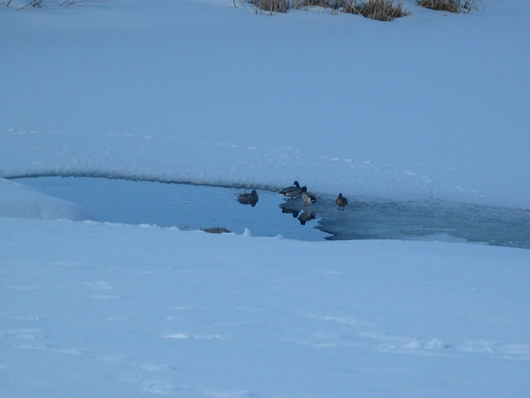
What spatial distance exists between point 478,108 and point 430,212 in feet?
19.2

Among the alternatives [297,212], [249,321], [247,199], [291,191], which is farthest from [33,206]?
[249,321]

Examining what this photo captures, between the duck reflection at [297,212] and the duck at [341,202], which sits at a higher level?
the duck at [341,202]

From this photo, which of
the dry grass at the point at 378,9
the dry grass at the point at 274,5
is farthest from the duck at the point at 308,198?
the dry grass at the point at 274,5

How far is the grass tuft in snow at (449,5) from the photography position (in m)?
20.7

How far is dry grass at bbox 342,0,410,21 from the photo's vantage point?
779 inches

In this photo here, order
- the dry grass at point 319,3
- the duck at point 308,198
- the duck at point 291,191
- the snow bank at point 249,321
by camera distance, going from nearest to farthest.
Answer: the snow bank at point 249,321 → the duck at point 308,198 → the duck at point 291,191 → the dry grass at point 319,3

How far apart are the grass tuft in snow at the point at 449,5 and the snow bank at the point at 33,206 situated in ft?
56.1

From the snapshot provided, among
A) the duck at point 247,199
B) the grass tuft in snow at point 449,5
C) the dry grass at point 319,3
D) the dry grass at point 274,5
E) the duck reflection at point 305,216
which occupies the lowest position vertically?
the duck reflection at point 305,216

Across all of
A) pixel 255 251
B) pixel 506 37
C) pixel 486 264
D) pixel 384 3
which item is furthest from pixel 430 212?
pixel 384 3

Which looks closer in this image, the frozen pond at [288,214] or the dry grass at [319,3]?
the frozen pond at [288,214]

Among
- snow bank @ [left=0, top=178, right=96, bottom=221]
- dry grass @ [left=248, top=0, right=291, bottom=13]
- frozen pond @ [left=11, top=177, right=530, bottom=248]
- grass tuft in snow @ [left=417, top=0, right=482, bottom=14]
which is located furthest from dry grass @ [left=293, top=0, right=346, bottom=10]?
snow bank @ [left=0, top=178, right=96, bottom=221]

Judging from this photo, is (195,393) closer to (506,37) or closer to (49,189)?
(49,189)

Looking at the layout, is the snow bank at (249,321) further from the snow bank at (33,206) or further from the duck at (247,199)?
the duck at (247,199)

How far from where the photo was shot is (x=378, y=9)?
1997 cm
